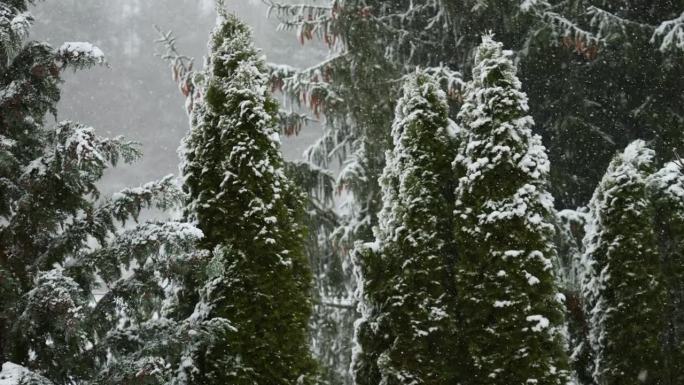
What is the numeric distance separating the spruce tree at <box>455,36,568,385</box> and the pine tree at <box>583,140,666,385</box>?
3.66 ft

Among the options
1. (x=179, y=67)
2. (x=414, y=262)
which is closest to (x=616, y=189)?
(x=414, y=262)

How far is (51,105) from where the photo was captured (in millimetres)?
5316

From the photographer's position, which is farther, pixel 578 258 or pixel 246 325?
pixel 578 258

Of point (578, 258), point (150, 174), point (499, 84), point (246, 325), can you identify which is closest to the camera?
point (246, 325)

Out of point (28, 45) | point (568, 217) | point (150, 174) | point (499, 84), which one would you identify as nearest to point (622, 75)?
point (568, 217)

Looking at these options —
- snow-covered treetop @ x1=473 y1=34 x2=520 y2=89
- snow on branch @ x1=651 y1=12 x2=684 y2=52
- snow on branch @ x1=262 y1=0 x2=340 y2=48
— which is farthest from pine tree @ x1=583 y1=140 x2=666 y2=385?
snow on branch @ x1=262 y1=0 x2=340 y2=48

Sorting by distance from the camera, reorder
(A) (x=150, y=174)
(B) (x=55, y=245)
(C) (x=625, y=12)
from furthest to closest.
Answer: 1. (A) (x=150, y=174)
2. (C) (x=625, y=12)
3. (B) (x=55, y=245)

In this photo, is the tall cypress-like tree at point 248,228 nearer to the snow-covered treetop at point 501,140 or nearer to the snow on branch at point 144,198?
the snow on branch at point 144,198

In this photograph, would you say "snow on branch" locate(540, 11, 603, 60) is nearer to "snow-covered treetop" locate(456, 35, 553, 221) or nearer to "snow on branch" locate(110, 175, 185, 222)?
"snow-covered treetop" locate(456, 35, 553, 221)

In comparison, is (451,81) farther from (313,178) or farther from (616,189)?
(616,189)

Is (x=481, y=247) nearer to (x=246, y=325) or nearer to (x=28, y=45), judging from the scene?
(x=246, y=325)

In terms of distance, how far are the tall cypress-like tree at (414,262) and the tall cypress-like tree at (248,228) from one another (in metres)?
0.80

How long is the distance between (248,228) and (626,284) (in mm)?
3323

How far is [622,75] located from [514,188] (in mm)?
6232
